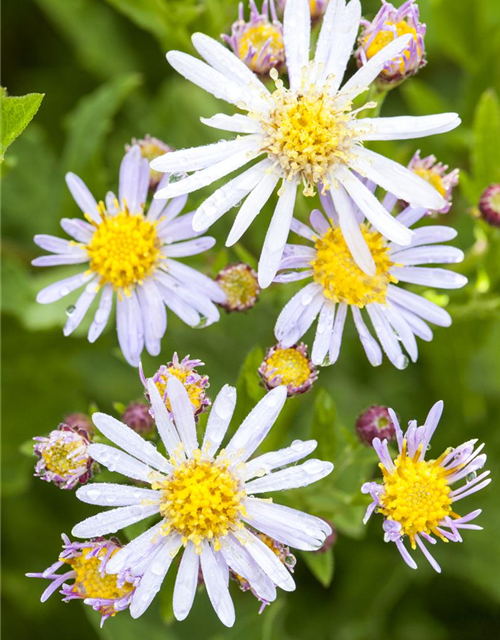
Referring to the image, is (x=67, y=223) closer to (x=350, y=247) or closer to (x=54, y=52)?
(x=350, y=247)

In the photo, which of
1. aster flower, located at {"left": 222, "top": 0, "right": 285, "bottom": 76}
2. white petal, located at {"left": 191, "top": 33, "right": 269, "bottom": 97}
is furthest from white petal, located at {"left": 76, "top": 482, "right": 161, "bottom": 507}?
aster flower, located at {"left": 222, "top": 0, "right": 285, "bottom": 76}

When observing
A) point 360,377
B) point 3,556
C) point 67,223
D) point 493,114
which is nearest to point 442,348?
point 360,377

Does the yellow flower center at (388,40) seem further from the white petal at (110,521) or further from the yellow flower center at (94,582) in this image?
the yellow flower center at (94,582)

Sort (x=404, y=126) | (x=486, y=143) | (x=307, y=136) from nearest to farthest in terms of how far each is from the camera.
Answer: (x=404, y=126) → (x=307, y=136) → (x=486, y=143)

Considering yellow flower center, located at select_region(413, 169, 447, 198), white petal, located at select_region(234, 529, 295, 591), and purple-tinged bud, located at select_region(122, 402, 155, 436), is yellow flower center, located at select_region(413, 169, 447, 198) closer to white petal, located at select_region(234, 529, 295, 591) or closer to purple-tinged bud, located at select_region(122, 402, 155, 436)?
purple-tinged bud, located at select_region(122, 402, 155, 436)

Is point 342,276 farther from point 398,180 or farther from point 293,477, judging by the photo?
point 293,477

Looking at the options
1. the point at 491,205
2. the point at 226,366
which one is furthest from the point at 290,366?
the point at 226,366
